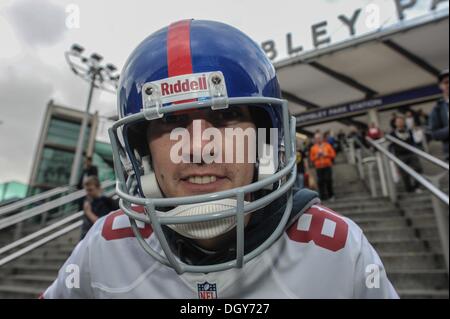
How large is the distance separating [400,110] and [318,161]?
23.5 feet

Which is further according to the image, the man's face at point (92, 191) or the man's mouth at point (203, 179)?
the man's face at point (92, 191)

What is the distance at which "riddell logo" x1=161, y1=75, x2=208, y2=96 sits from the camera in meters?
0.96

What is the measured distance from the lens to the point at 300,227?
105cm

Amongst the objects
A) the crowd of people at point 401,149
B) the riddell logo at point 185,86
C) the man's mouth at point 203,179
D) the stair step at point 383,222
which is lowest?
A: the stair step at point 383,222

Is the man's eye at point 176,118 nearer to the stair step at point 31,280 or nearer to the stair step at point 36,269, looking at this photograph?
the stair step at point 31,280

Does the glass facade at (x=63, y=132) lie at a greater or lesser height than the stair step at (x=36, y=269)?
greater

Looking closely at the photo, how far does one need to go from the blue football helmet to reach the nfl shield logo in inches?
2.5

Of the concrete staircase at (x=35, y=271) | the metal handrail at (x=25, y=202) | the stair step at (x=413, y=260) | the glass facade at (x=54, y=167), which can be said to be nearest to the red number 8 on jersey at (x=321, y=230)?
the stair step at (x=413, y=260)

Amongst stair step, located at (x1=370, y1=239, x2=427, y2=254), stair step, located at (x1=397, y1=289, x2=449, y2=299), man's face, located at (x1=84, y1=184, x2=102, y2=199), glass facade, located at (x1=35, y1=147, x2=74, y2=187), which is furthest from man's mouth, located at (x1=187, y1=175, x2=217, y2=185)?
glass facade, located at (x1=35, y1=147, x2=74, y2=187)

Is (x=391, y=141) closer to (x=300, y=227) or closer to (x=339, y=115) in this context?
(x=300, y=227)

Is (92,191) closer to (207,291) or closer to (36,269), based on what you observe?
(36,269)

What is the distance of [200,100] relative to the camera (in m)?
0.94

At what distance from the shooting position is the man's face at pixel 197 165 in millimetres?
956
